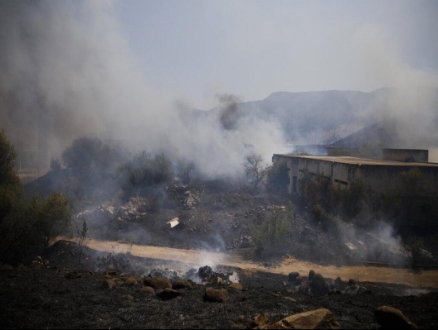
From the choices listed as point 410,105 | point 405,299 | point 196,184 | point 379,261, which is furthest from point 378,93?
point 405,299

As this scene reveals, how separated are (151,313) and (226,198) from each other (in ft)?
53.5

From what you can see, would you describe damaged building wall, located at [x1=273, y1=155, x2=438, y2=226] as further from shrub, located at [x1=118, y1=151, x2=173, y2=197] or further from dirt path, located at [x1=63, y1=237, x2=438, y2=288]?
shrub, located at [x1=118, y1=151, x2=173, y2=197]

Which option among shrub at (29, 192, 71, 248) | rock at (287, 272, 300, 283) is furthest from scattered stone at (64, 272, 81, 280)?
rock at (287, 272, 300, 283)

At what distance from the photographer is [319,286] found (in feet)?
36.9

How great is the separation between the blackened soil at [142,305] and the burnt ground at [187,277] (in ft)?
0.08

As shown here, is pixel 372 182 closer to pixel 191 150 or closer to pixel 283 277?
pixel 283 277

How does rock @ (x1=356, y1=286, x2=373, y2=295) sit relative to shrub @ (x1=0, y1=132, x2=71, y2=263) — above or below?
below

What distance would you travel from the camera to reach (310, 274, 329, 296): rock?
36.7 feet

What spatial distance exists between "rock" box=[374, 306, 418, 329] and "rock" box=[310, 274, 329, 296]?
4.91 m

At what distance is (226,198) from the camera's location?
23406mm

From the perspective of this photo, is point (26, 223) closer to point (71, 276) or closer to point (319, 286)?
point (71, 276)

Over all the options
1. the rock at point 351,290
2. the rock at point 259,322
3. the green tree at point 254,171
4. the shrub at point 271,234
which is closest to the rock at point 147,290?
the rock at point 259,322

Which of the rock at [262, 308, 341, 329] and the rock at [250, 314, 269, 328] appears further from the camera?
the rock at [250, 314, 269, 328]

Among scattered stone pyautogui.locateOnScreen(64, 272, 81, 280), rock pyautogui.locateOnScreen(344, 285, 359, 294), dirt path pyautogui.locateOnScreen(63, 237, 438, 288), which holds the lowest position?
dirt path pyautogui.locateOnScreen(63, 237, 438, 288)
